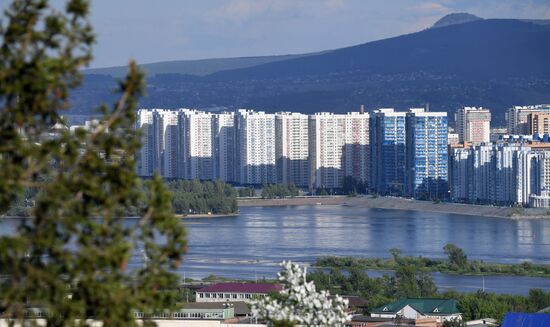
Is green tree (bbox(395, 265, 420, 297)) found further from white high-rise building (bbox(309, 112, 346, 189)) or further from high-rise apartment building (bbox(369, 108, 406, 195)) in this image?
white high-rise building (bbox(309, 112, 346, 189))

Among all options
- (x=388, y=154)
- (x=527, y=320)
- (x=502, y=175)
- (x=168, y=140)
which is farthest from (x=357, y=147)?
(x=527, y=320)

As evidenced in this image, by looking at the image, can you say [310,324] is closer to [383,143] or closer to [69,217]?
[69,217]

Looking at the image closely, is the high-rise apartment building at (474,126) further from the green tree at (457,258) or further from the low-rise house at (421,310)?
the low-rise house at (421,310)

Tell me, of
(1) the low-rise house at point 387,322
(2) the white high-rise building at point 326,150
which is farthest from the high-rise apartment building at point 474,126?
(1) the low-rise house at point 387,322

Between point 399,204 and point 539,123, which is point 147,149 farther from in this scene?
point 399,204

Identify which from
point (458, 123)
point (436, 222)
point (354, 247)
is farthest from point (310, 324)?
point (458, 123)

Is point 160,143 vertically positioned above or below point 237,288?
above
